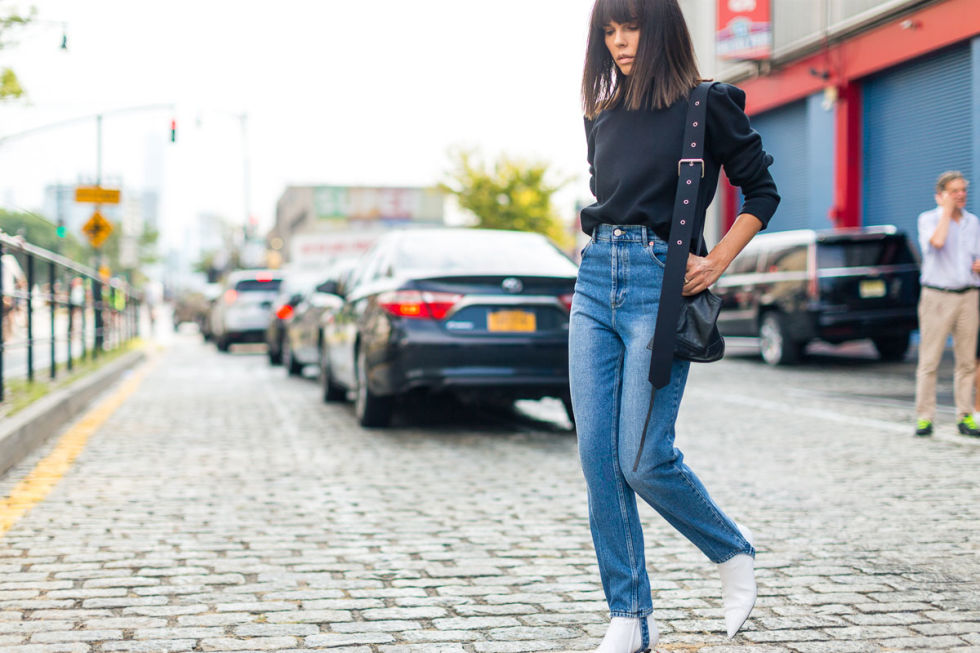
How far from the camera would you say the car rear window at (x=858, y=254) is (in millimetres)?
14438

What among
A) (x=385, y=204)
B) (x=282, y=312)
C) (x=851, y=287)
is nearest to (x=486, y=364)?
(x=851, y=287)

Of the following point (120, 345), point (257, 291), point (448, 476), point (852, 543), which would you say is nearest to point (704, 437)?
point (448, 476)

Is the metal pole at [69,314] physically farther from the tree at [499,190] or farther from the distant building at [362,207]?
the distant building at [362,207]

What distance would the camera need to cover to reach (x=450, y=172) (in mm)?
50219

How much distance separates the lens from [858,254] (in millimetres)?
14492

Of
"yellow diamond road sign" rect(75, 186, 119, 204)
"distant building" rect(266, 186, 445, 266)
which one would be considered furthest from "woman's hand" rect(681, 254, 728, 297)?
"distant building" rect(266, 186, 445, 266)

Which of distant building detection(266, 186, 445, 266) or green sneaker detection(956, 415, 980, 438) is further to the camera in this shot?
distant building detection(266, 186, 445, 266)

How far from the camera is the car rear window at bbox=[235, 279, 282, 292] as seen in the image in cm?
2317

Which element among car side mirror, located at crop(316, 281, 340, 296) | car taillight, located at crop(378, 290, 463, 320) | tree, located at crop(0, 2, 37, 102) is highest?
tree, located at crop(0, 2, 37, 102)

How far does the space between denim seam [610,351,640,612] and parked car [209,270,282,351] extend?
19.5 m

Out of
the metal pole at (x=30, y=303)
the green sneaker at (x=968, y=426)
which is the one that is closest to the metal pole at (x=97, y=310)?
the metal pole at (x=30, y=303)

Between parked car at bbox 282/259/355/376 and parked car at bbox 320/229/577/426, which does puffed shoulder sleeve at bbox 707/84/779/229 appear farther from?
parked car at bbox 282/259/355/376

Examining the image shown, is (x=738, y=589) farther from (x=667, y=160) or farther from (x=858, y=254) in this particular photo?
(x=858, y=254)

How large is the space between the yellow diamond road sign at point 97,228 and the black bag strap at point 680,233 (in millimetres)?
22171
